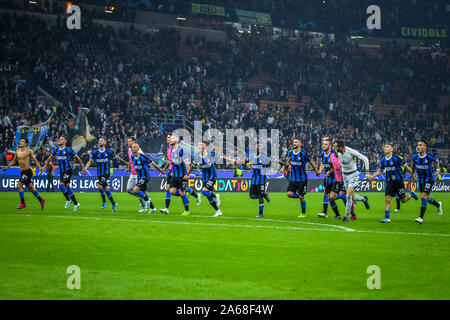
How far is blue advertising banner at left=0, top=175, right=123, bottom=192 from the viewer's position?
33.5 meters

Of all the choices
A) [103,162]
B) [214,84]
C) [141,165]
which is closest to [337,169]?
[141,165]

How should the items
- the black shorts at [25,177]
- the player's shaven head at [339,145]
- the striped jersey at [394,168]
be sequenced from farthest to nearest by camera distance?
1. the black shorts at [25,177]
2. the player's shaven head at [339,145]
3. the striped jersey at [394,168]

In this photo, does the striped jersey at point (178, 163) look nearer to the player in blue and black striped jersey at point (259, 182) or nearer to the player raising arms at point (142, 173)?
the player raising arms at point (142, 173)

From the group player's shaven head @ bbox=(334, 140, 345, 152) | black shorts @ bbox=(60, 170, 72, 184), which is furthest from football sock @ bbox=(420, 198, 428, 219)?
black shorts @ bbox=(60, 170, 72, 184)

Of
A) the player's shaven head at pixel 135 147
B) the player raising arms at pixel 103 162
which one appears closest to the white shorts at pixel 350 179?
the player's shaven head at pixel 135 147

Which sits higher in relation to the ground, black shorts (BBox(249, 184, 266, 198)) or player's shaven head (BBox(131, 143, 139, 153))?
player's shaven head (BBox(131, 143, 139, 153))

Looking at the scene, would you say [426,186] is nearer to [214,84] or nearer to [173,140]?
[173,140]

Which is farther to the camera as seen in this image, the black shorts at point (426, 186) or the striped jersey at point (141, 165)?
the striped jersey at point (141, 165)

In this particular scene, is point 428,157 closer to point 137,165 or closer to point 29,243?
point 137,165

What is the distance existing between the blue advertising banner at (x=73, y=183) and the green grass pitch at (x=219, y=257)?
1594 cm

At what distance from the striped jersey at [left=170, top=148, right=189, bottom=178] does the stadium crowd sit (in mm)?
17506

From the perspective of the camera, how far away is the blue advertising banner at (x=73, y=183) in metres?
33.5

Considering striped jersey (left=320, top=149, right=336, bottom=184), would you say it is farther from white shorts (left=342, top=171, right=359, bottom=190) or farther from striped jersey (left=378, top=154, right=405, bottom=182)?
→ striped jersey (left=378, top=154, right=405, bottom=182)

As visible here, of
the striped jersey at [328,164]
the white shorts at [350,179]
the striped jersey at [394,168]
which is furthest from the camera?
the striped jersey at [328,164]
